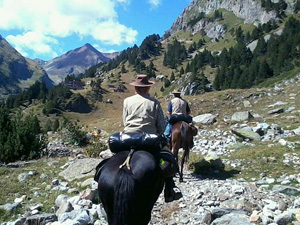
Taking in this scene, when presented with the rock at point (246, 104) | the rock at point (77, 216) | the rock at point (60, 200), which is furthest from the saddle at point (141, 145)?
the rock at point (246, 104)

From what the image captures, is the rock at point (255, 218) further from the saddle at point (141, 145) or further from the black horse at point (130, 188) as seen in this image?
the black horse at point (130, 188)

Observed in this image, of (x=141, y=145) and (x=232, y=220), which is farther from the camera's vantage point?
(x=232, y=220)

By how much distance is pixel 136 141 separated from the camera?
4.97 m

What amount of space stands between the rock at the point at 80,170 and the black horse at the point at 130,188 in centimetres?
606

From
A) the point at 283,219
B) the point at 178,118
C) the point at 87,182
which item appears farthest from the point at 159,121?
the point at 178,118

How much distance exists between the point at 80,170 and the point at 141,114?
6.53 m

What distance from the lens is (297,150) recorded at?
12.4 metres

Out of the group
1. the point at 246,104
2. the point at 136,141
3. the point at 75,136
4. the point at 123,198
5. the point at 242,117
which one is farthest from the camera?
the point at 246,104

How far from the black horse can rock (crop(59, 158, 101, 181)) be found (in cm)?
606

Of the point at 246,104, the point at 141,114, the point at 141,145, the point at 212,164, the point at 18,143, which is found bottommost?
the point at 212,164

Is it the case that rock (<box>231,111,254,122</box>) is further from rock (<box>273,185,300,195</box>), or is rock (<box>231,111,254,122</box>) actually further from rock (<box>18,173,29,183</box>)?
rock (<box>18,173,29,183</box>)

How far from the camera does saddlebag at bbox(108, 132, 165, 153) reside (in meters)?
4.97

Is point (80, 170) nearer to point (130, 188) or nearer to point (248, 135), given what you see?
point (130, 188)

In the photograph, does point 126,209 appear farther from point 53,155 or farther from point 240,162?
point 53,155
